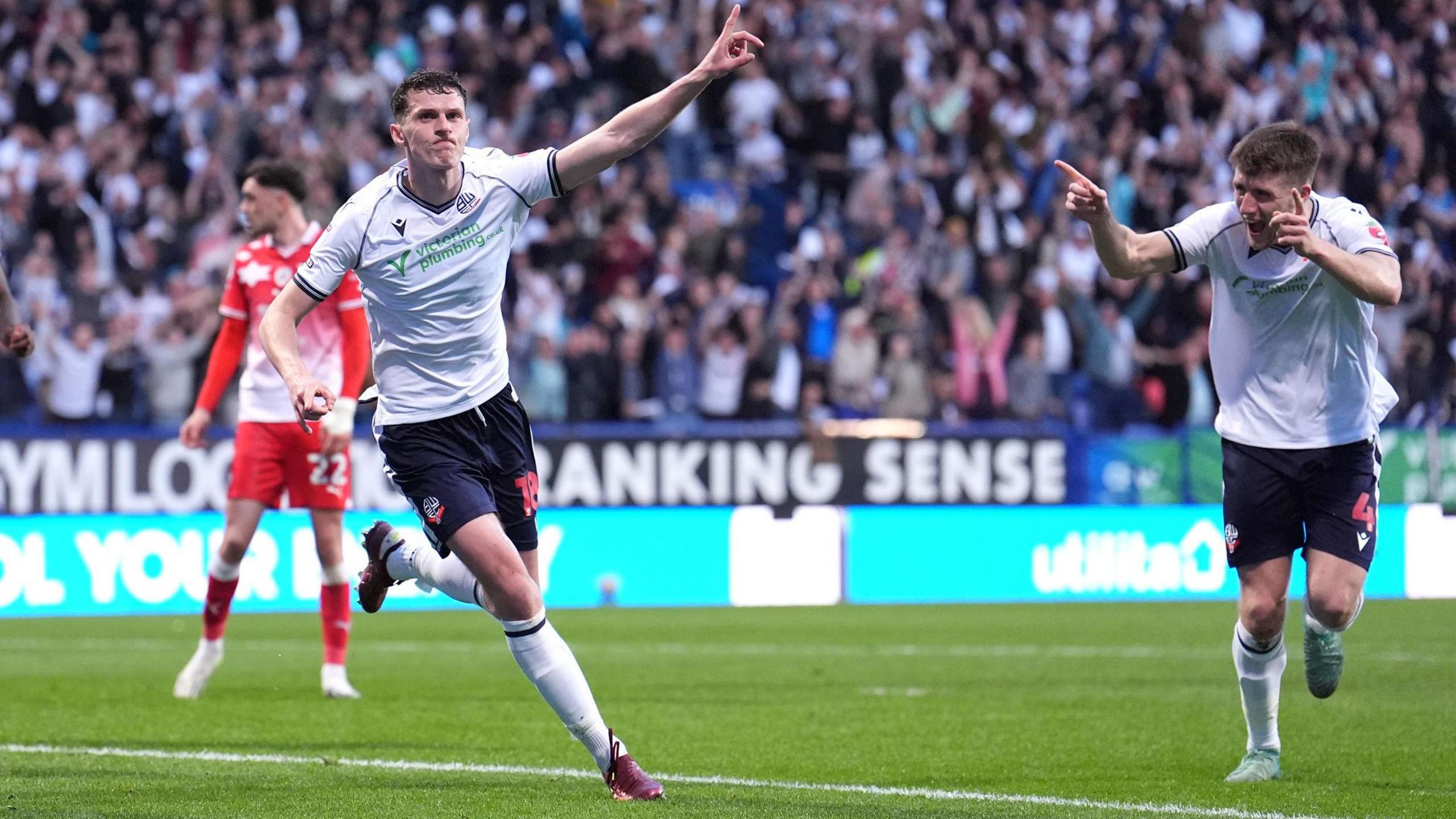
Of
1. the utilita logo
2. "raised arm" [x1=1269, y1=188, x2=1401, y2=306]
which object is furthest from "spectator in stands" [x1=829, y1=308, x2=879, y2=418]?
"raised arm" [x1=1269, y1=188, x2=1401, y2=306]

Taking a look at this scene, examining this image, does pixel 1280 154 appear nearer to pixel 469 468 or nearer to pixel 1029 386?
pixel 469 468

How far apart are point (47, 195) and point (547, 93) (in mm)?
5775

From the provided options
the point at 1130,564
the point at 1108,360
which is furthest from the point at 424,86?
the point at 1108,360

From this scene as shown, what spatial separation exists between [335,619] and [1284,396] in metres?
5.24

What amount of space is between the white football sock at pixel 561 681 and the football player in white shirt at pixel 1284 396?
7.45ft

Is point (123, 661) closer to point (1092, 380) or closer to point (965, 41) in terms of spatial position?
point (1092, 380)

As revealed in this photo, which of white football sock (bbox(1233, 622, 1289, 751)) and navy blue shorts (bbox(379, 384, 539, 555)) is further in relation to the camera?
white football sock (bbox(1233, 622, 1289, 751))

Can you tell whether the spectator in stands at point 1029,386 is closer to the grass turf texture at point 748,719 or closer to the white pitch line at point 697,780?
the grass turf texture at point 748,719

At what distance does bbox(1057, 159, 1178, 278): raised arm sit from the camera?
21.6 ft

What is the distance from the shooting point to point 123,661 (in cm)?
1244

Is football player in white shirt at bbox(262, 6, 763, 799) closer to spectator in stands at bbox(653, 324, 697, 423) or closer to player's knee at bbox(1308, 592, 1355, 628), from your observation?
player's knee at bbox(1308, 592, 1355, 628)

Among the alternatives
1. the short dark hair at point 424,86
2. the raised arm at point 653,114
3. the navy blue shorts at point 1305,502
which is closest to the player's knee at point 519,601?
the raised arm at point 653,114

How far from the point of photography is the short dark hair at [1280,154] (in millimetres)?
6684

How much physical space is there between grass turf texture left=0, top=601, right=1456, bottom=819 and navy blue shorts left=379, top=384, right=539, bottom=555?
0.92 meters
